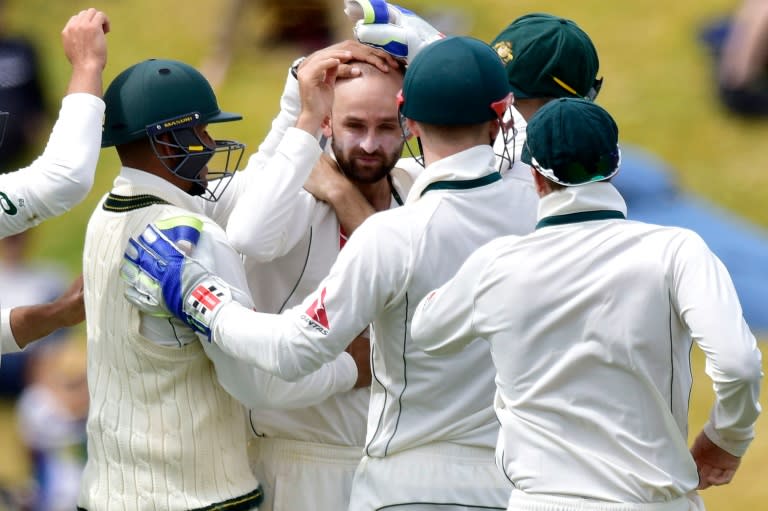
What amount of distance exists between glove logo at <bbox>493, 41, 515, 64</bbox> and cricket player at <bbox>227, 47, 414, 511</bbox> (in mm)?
391

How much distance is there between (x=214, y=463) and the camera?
3346 mm

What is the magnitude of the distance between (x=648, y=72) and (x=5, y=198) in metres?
5.29

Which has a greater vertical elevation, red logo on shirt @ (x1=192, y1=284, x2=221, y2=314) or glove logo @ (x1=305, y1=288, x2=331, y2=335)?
glove logo @ (x1=305, y1=288, x2=331, y2=335)

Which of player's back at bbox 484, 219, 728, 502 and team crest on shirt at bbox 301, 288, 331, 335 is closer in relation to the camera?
player's back at bbox 484, 219, 728, 502

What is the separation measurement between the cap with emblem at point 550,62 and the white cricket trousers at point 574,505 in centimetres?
133

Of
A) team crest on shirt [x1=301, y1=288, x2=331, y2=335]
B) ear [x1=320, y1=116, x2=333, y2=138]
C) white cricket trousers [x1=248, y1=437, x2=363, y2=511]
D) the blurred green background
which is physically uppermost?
ear [x1=320, y1=116, x2=333, y2=138]

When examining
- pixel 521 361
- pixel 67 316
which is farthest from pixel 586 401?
pixel 67 316

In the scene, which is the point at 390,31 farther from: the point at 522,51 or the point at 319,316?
the point at 319,316

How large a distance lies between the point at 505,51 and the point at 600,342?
1.36 m

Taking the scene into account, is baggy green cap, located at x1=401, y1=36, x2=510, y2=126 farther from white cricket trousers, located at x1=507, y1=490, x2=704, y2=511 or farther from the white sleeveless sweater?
white cricket trousers, located at x1=507, y1=490, x2=704, y2=511

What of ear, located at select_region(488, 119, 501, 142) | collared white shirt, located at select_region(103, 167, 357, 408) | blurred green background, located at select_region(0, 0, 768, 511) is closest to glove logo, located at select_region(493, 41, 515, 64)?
ear, located at select_region(488, 119, 501, 142)

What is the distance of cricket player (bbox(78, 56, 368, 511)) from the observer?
328cm

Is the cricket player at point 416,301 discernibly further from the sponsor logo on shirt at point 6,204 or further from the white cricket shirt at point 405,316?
the sponsor logo on shirt at point 6,204

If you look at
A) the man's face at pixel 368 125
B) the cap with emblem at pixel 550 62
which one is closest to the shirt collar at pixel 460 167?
the man's face at pixel 368 125
